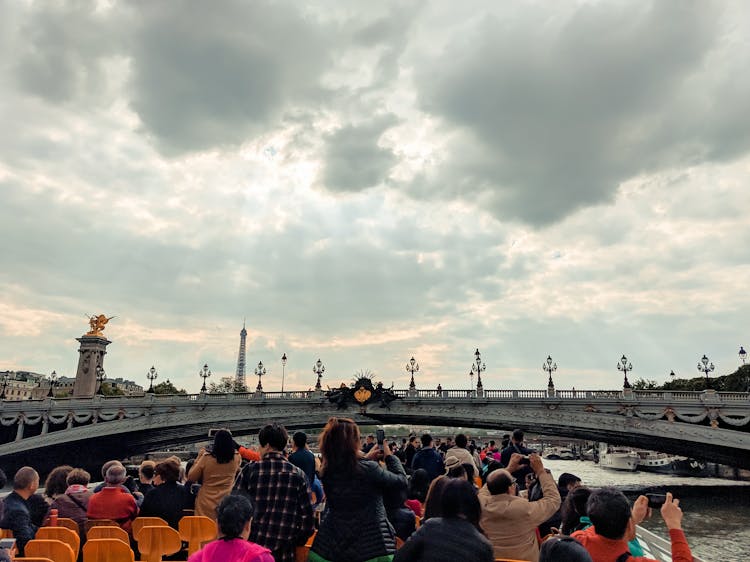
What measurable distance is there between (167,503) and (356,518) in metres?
3.97

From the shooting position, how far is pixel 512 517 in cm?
486

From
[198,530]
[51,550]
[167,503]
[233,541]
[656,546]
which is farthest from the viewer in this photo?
[656,546]

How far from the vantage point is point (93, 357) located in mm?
54875

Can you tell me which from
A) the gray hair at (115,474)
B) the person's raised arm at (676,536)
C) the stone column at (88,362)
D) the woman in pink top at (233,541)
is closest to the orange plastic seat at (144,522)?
the gray hair at (115,474)

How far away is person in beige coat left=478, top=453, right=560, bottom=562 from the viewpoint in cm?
482

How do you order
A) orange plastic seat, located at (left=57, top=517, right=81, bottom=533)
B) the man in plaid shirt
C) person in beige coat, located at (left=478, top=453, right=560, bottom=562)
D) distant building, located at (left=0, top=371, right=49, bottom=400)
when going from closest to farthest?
the man in plaid shirt < person in beige coat, located at (left=478, top=453, right=560, bottom=562) < orange plastic seat, located at (left=57, top=517, right=81, bottom=533) < distant building, located at (left=0, top=371, right=49, bottom=400)

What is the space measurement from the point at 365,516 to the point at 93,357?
5965cm

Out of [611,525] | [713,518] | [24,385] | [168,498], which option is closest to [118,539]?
[168,498]

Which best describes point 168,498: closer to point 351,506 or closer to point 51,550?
point 51,550

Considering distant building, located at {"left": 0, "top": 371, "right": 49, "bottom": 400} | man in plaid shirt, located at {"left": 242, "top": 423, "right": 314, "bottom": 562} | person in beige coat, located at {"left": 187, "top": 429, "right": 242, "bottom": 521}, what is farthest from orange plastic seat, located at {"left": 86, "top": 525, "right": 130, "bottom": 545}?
distant building, located at {"left": 0, "top": 371, "right": 49, "bottom": 400}

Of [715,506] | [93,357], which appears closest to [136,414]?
[93,357]

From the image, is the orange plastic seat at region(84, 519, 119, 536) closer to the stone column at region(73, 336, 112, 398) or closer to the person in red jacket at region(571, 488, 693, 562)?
the person in red jacket at region(571, 488, 693, 562)

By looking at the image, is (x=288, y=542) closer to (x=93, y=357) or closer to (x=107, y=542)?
(x=107, y=542)

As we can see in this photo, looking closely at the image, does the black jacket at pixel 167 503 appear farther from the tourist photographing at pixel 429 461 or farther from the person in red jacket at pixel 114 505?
the tourist photographing at pixel 429 461
